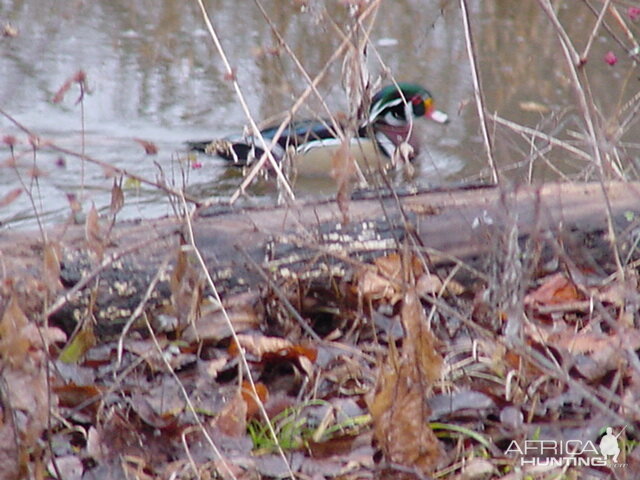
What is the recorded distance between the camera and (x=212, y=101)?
8.77 meters

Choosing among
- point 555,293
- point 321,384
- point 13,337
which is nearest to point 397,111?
point 555,293

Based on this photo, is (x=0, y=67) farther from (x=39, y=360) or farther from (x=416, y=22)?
(x=39, y=360)

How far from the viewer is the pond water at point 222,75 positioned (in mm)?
7520

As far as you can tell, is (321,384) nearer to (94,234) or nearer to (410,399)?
(410,399)

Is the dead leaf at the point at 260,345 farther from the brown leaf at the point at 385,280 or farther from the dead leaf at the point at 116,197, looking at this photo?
the dead leaf at the point at 116,197

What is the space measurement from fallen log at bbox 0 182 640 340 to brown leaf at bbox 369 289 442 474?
1.99ft

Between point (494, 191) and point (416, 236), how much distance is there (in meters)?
0.55

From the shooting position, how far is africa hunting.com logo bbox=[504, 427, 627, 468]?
8.95 ft

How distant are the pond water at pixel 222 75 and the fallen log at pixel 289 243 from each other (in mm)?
2466

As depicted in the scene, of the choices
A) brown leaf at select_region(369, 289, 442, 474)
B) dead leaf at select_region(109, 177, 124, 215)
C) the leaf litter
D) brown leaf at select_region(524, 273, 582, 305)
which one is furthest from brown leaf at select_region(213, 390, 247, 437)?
brown leaf at select_region(524, 273, 582, 305)

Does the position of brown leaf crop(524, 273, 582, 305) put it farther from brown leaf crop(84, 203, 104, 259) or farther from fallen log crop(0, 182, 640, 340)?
brown leaf crop(84, 203, 104, 259)

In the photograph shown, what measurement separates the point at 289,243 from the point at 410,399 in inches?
45.0

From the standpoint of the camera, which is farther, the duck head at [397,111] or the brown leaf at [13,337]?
the duck head at [397,111]

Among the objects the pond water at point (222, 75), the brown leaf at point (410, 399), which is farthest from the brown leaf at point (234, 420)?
the pond water at point (222, 75)
